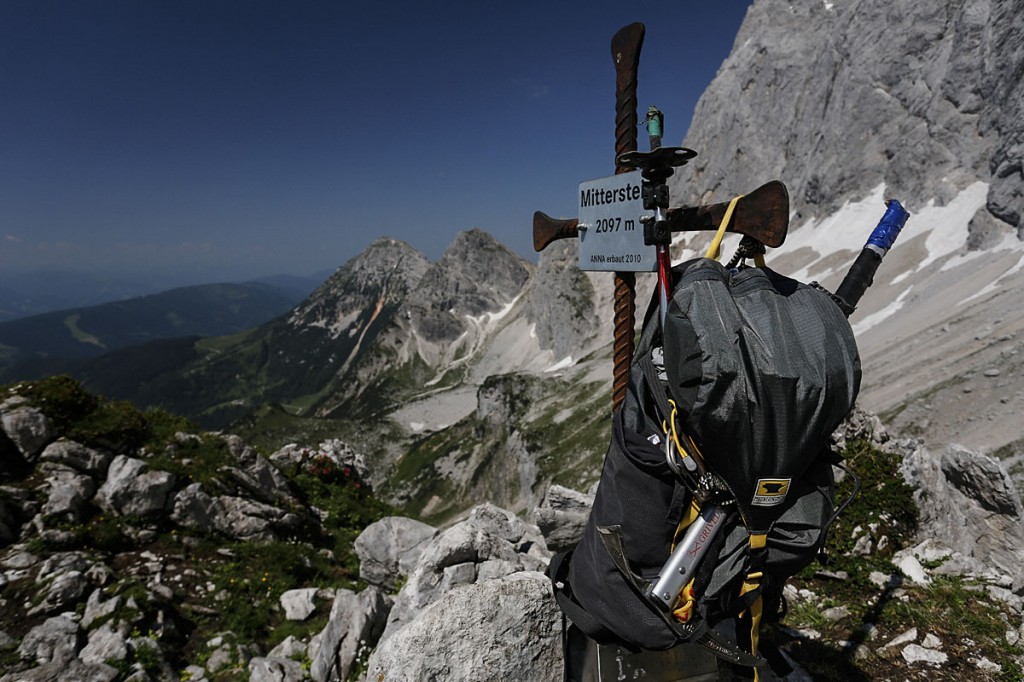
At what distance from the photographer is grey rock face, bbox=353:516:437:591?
1020 centimetres

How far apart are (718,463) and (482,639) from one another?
393cm

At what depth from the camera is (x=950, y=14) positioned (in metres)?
77.7

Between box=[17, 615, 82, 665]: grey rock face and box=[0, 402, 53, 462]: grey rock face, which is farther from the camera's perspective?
box=[0, 402, 53, 462]: grey rock face

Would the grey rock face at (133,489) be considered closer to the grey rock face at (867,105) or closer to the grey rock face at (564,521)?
the grey rock face at (564,521)

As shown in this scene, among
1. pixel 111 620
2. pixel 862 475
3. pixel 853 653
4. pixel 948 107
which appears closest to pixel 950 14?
pixel 948 107

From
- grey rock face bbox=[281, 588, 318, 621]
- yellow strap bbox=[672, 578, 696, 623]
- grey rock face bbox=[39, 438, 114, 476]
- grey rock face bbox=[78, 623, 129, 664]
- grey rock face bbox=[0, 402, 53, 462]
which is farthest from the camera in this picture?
grey rock face bbox=[39, 438, 114, 476]

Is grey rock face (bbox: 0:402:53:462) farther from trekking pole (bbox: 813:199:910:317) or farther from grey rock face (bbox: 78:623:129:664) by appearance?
trekking pole (bbox: 813:199:910:317)

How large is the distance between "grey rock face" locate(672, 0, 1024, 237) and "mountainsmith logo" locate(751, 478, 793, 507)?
7665 cm

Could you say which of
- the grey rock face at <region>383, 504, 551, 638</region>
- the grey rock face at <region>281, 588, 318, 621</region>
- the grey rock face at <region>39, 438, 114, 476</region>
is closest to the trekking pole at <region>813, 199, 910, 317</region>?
the grey rock face at <region>383, 504, 551, 638</region>

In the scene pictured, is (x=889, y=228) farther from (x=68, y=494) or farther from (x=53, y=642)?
(x=68, y=494)

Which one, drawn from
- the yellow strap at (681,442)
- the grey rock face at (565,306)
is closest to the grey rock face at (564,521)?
the yellow strap at (681,442)

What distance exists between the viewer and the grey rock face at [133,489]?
11.4 metres

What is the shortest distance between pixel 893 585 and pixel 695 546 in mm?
6702

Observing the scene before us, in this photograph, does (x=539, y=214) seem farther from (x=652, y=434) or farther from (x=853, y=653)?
(x=853, y=653)
